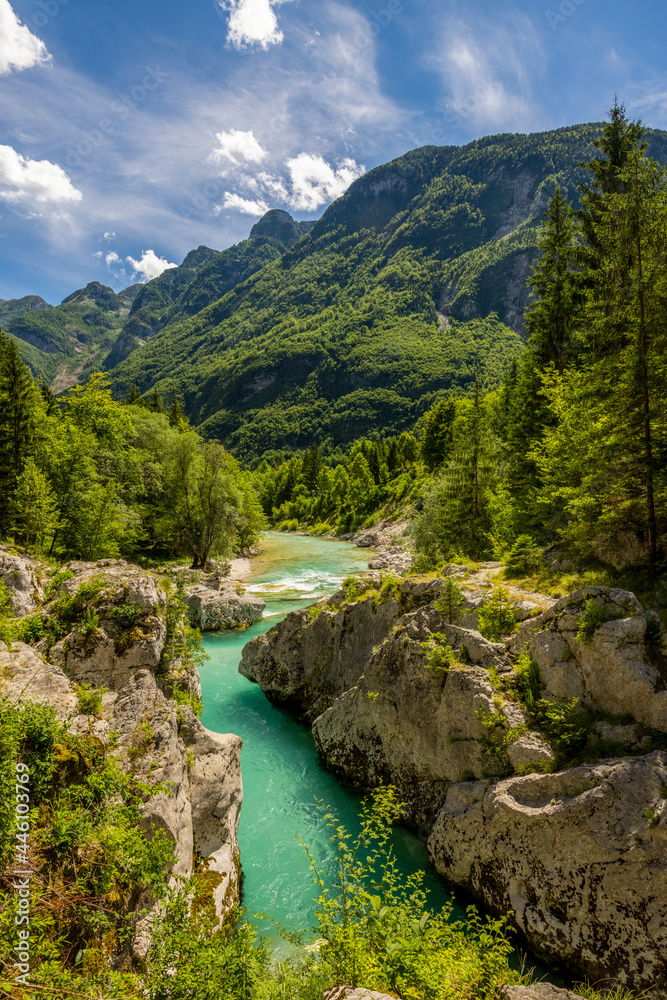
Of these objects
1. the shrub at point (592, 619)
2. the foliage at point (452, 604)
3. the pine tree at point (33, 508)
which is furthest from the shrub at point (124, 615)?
A: the pine tree at point (33, 508)

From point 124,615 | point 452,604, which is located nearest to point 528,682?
point 452,604

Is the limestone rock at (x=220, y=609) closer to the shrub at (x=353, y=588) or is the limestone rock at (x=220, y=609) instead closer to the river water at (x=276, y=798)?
the river water at (x=276, y=798)

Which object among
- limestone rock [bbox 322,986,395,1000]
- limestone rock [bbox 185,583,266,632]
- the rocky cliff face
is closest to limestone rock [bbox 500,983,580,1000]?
limestone rock [bbox 322,986,395,1000]

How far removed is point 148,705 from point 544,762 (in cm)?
846

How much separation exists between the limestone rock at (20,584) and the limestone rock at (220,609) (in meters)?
15.6

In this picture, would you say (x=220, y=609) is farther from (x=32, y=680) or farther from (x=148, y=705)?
(x=32, y=680)

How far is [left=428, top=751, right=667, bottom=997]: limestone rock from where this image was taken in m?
6.96

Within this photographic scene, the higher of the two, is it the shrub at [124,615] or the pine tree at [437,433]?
the pine tree at [437,433]

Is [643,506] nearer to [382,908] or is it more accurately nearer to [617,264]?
[617,264]

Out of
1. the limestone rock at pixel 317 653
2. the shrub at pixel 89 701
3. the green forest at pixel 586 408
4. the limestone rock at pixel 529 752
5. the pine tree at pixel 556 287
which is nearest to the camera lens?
the shrub at pixel 89 701

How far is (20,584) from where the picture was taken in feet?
36.5

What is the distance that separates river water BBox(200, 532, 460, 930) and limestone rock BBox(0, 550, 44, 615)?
328 inches

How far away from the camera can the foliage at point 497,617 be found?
11869mm

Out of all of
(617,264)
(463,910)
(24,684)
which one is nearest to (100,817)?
(24,684)
